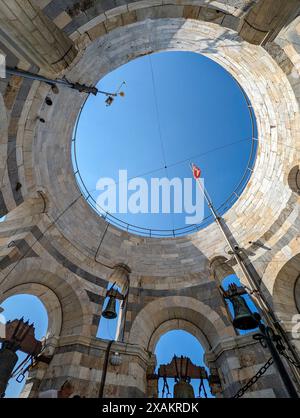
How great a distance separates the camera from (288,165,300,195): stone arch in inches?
332

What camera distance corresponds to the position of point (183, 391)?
23.4ft

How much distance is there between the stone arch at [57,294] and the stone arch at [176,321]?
6.79 ft

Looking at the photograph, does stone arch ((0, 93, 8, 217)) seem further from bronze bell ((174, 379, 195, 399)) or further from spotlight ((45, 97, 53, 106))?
bronze bell ((174, 379, 195, 399))

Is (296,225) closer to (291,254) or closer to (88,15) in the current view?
(291,254)

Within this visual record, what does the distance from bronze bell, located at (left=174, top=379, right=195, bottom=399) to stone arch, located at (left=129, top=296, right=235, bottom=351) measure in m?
2.01

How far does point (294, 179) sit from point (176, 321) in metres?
7.53

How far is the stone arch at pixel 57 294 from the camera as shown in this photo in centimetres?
861

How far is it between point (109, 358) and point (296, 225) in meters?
8.13

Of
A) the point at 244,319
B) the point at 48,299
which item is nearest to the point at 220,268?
the point at 244,319

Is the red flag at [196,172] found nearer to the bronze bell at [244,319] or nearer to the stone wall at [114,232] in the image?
the stone wall at [114,232]
